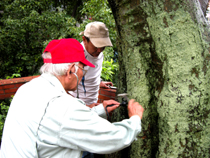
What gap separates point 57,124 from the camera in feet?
4.05

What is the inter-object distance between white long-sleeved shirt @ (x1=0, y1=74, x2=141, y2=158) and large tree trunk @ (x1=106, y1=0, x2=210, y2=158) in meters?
0.47

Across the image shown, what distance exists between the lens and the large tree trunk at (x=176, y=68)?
1.59 m

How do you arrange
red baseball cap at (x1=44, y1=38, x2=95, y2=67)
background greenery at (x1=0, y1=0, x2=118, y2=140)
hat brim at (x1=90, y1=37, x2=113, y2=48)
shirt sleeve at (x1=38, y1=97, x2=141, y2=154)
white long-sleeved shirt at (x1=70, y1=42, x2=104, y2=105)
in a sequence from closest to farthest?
shirt sleeve at (x1=38, y1=97, x2=141, y2=154) → red baseball cap at (x1=44, y1=38, x2=95, y2=67) → hat brim at (x1=90, y1=37, x2=113, y2=48) → white long-sleeved shirt at (x1=70, y1=42, x2=104, y2=105) → background greenery at (x1=0, y1=0, x2=118, y2=140)

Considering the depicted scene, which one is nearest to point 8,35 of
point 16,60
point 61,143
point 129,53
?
point 16,60

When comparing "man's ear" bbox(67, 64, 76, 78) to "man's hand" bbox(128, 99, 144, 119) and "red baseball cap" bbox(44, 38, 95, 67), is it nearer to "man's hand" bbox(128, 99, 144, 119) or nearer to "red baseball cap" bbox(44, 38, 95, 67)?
"red baseball cap" bbox(44, 38, 95, 67)

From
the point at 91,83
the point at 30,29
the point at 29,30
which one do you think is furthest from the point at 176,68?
the point at 29,30

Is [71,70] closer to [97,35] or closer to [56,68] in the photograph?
[56,68]

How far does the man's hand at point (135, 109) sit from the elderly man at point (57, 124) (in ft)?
0.47

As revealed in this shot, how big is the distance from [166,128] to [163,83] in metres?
0.42

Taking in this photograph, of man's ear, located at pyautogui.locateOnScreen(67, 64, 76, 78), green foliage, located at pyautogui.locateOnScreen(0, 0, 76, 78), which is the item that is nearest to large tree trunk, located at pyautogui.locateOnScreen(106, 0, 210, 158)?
man's ear, located at pyautogui.locateOnScreen(67, 64, 76, 78)

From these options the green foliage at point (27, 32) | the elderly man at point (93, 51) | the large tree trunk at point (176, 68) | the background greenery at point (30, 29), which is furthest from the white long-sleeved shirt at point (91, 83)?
the green foliage at point (27, 32)

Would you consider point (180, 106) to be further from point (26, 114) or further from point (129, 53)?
point (26, 114)

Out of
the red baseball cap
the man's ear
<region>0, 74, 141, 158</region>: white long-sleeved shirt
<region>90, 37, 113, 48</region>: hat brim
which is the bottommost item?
<region>0, 74, 141, 158</region>: white long-sleeved shirt

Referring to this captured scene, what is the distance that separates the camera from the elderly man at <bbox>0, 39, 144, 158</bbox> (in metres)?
1.25
